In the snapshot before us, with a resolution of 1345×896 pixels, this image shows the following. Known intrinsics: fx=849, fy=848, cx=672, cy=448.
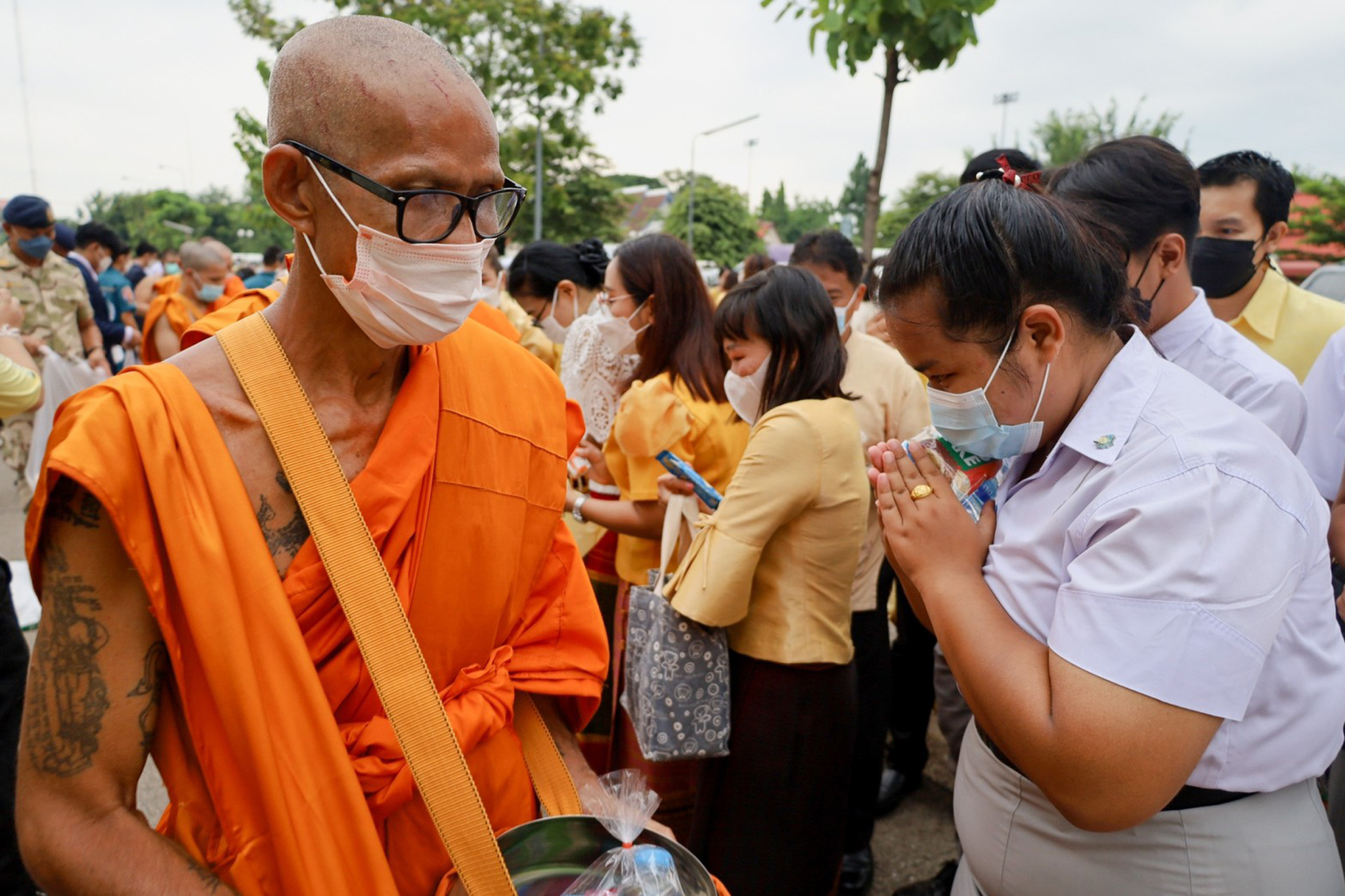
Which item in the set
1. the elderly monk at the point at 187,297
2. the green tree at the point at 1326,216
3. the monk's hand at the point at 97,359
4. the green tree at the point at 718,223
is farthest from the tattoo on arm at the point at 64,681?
the green tree at the point at 718,223

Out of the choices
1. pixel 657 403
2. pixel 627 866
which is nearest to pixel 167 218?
pixel 657 403

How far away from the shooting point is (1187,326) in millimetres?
2676

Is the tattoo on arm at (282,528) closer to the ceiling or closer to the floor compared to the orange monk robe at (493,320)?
closer to the floor

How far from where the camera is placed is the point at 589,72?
57.4 feet

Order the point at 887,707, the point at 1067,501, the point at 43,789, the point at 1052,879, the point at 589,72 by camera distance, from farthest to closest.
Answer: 1. the point at 589,72
2. the point at 887,707
3. the point at 1052,879
4. the point at 1067,501
5. the point at 43,789

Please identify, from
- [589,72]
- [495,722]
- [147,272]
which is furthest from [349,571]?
[589,72]

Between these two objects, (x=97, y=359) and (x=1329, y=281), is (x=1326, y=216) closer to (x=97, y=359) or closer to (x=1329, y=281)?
(x=1329, y=281)

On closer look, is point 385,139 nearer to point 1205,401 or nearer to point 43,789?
point 43,789

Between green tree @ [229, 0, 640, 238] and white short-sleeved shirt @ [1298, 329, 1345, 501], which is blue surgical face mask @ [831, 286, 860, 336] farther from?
green tree @ [229, 0, 640, 238]

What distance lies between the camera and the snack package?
5.43 ft

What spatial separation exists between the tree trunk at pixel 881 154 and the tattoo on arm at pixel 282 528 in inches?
157

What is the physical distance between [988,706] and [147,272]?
15.8m

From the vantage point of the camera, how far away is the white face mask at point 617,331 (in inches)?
150

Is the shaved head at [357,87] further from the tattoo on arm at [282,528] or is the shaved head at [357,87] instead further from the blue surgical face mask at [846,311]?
the blue surgical face mask at [846,311]
